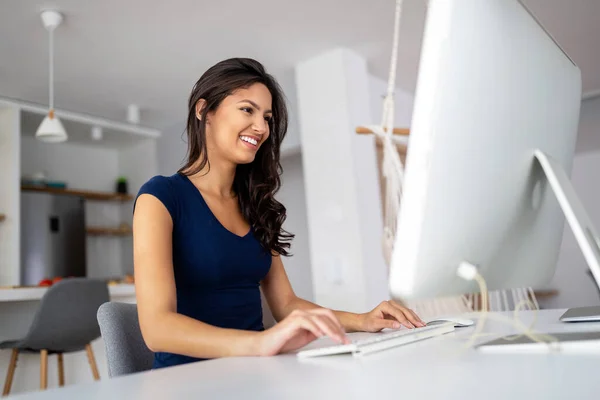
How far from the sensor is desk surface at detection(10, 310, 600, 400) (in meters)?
0.45

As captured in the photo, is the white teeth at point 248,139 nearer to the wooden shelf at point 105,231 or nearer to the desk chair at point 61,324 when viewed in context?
the desk chair at point 61,324

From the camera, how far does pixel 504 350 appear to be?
0.63m

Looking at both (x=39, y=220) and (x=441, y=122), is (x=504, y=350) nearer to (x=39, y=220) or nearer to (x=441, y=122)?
(x=441, y=122)

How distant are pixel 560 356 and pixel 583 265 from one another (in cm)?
587

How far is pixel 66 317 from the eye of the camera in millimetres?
2775

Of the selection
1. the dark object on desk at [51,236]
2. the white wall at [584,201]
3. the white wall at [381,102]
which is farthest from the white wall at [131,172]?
the white wall at [584,201]

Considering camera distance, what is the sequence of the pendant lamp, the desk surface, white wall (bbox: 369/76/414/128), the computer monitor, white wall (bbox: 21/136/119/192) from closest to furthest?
the desk surface, the computer monitor, the pendant lamp, white wall (bbox: 369/76/414/128), white wall (bbox: 21/136/119/192)

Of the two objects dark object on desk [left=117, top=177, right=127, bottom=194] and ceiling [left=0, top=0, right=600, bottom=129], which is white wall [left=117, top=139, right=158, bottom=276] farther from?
ceiling [left=0, top=0, right=600, bottom=129]

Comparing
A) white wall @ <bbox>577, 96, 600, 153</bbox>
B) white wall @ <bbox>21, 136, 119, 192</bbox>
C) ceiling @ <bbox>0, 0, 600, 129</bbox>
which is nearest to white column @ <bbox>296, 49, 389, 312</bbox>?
ceiling @ <bbox>0, 0, 600, 129</bbox>

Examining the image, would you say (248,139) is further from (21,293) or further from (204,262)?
(21,293)

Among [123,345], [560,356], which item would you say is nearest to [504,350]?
[560,356]

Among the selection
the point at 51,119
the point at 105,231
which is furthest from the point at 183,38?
the point at 105,231

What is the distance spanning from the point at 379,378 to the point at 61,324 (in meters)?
2.59

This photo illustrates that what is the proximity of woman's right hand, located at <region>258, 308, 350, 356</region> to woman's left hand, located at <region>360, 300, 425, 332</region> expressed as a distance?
0.34 metres
